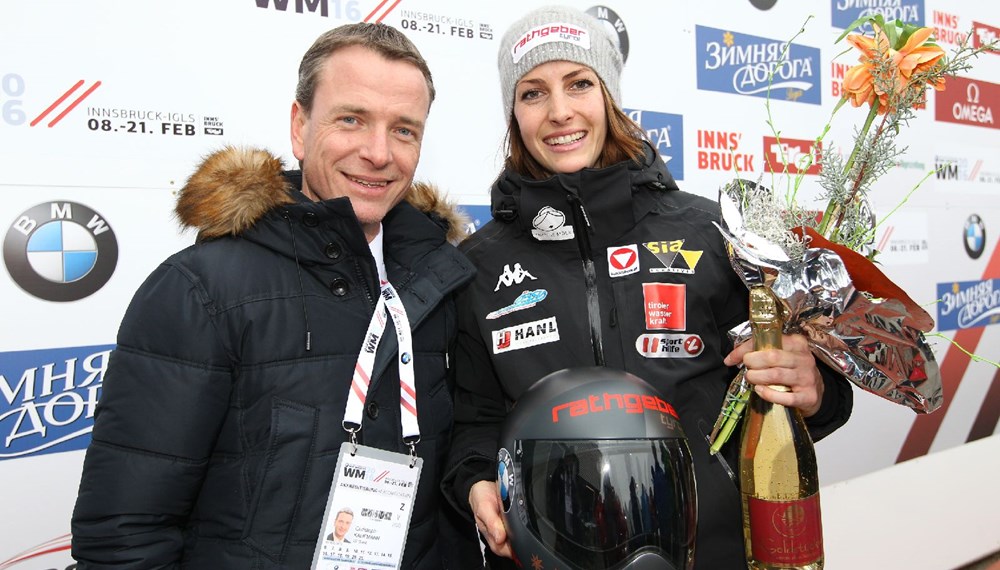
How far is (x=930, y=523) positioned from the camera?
3.36 m

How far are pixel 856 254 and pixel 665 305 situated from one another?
1.23ft

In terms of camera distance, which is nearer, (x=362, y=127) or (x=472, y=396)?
(x=362, y=127)

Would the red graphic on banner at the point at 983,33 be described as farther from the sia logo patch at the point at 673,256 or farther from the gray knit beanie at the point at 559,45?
the sia logo patch at the point at 673,256

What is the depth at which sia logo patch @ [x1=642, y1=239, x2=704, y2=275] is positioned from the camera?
52.2 inches

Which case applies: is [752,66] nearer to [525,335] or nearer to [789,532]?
[525,335]

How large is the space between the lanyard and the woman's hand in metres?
0.13

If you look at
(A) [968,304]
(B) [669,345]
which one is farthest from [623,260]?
(A) [968,304]

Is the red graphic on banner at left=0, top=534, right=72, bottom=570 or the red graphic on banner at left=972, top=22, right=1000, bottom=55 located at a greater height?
the red graphic on banner at left=972, top=22, right=1000, bottom=55

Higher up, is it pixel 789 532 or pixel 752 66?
pixel 752 66

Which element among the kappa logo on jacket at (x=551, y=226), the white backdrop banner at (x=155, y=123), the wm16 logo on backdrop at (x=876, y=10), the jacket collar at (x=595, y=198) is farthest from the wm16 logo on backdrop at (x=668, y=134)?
the kappa logo on jacket at (x=551, y=226)

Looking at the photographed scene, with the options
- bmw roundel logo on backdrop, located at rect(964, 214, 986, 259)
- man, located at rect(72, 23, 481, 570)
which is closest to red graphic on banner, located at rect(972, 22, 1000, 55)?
bmw roundel logo on backdrop, located at rect(964, 214, 986, 259)

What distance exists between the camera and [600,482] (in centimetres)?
99

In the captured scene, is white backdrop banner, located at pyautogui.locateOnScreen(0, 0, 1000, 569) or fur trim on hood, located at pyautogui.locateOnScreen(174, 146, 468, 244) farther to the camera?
white backdrop banner, located at pyautogui.locateOnScreen(0, 0, 1000, 569)

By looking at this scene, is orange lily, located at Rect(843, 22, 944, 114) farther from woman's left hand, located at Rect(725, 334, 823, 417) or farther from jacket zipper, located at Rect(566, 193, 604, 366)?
jacket zipper, located at Rect(566, 193, 604, 366)
